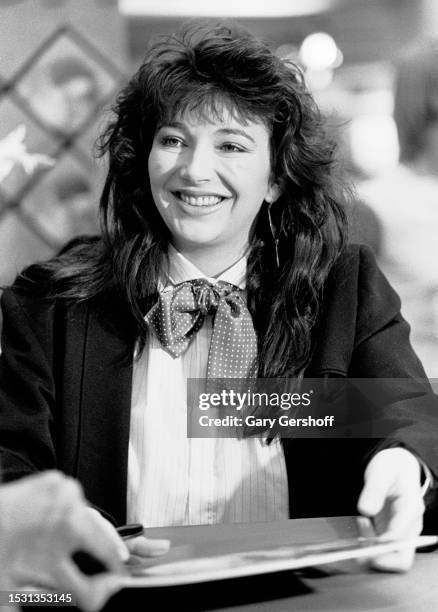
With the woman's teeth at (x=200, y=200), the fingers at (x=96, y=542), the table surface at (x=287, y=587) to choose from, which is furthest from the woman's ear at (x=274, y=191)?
the fingers at (x=96, y=542)

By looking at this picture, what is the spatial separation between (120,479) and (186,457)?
77mm

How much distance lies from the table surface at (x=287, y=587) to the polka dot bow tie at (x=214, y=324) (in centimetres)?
25

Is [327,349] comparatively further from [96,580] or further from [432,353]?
[432,353]

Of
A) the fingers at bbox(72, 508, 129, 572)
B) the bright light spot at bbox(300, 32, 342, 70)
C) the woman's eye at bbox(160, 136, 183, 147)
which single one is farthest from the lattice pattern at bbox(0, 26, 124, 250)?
the fingers at bbox(72, 508, 129, 572)

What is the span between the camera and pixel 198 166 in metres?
0.92

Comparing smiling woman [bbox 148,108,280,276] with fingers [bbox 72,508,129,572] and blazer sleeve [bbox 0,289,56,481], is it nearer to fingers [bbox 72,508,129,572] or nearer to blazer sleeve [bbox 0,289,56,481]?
blazer sleeve [bbox 0,289,56,481]

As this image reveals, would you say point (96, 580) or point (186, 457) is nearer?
point (96, 580)

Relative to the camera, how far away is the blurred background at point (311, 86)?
1.44m

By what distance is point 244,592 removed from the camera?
0.69 m

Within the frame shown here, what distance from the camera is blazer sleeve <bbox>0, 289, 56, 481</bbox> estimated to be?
89 cm

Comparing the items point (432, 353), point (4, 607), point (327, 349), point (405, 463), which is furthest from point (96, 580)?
point (432, 353)

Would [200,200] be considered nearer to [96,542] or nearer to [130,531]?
[130,531]

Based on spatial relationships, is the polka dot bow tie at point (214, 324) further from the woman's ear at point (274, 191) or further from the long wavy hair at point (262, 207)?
the woman's ear at point (274, 191)

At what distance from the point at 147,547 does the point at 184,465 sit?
0.26 m
